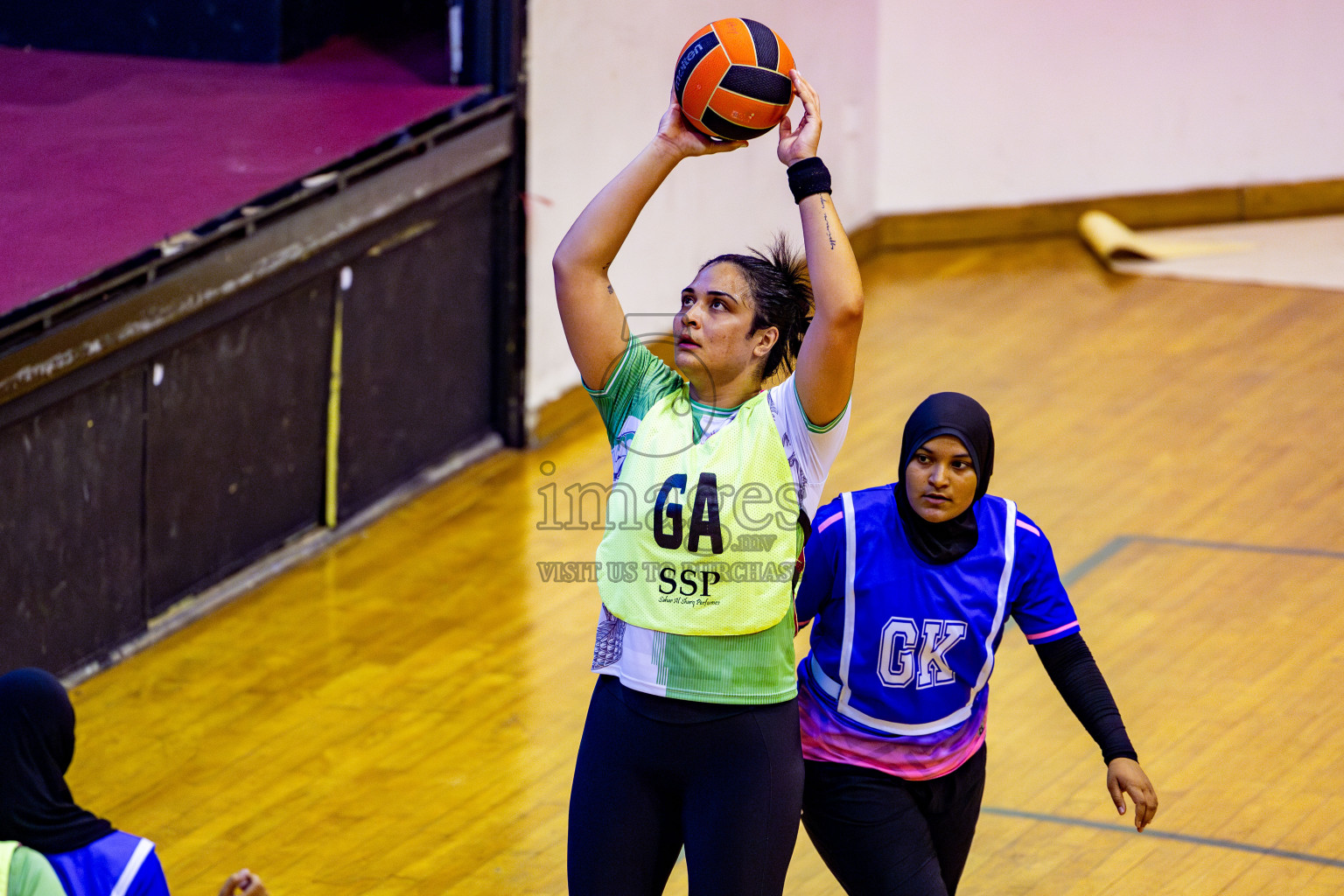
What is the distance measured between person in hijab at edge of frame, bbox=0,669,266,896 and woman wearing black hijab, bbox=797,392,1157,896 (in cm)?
105

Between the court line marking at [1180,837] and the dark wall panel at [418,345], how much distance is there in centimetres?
278

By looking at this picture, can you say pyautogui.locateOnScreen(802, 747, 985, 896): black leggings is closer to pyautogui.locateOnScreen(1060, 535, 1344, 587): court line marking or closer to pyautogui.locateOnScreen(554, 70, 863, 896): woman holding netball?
pyautogui.locateOnScreen(554, 70, 863, 896): woman holding netball

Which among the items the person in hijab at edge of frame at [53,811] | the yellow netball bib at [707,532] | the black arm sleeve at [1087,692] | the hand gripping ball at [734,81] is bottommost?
the black arm sleeve at [1087,692]

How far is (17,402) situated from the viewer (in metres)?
4.52

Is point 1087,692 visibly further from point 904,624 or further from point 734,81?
point 734,81

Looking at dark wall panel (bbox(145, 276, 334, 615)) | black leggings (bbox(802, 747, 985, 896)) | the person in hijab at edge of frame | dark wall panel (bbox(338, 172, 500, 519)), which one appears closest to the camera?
the person in hijab at edge of frame

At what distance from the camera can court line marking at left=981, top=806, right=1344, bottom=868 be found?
12.8 feet

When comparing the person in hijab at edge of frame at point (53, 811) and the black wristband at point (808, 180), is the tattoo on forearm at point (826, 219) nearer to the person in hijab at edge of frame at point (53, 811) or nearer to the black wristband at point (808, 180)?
the black wristband at point (808, 180)

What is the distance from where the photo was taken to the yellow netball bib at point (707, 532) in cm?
255

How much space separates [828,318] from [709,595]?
1.47 feet

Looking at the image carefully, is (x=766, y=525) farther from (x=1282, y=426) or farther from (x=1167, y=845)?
(x=1282, y=426)

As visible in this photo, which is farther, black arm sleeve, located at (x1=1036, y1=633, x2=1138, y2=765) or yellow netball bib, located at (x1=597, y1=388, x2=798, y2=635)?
black arm sleeve, located at (x1=1036, y1=633, x2=1138, y2=765)

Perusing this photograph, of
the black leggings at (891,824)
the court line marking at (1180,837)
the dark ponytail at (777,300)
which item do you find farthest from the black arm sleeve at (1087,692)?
the court line marking at (1180,837)

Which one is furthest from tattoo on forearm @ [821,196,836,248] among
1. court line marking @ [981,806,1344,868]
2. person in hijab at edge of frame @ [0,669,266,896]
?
court line marking @ [981,806,1344,868]
